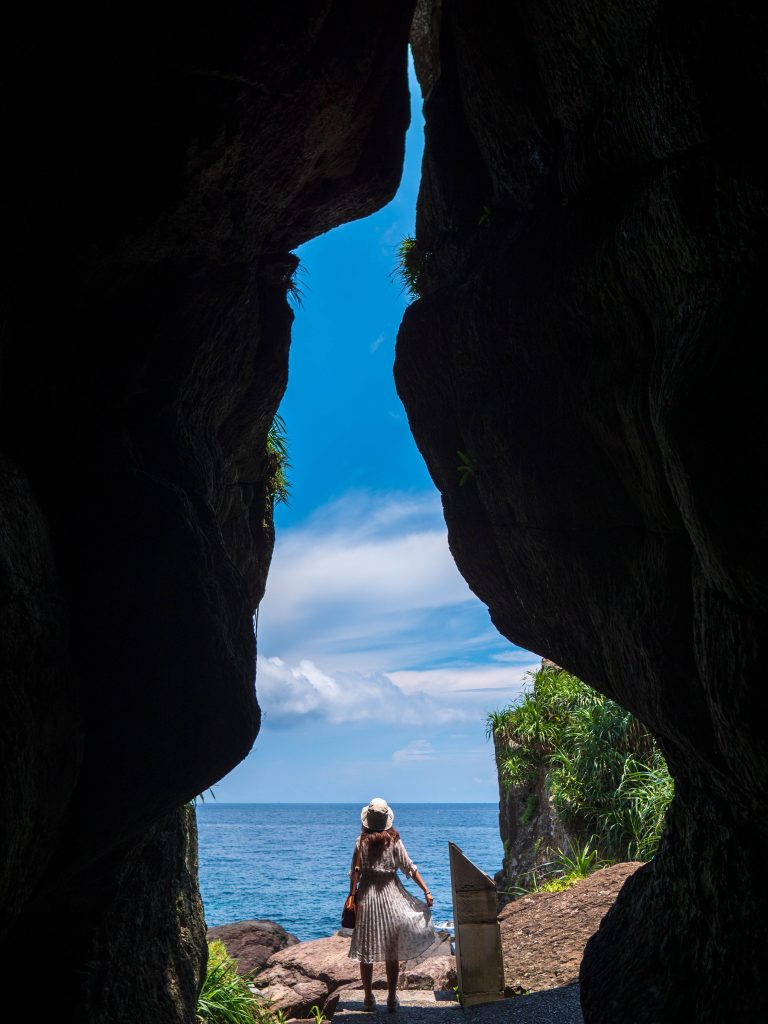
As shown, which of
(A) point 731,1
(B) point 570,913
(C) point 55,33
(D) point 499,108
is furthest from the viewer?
(B) point 570,913

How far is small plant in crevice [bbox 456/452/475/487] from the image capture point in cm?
724

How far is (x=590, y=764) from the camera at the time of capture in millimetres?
13398

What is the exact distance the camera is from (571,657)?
6664 mm

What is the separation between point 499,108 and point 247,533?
576 cm

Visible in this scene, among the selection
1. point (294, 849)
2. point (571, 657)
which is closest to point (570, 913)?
point (571, 657)

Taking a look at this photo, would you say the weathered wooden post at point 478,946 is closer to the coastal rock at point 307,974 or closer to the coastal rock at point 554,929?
the coastal rock at point 554,929

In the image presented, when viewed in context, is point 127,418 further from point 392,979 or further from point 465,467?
point 392,979

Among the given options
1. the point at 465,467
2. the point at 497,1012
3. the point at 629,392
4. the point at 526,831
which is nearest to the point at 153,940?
the point at 497,1012

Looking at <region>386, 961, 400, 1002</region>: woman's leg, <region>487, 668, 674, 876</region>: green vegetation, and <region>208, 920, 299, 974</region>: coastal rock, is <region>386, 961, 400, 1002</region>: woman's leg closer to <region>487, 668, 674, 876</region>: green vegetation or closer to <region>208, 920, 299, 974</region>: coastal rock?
<region>487, 668, 674, 876</region>: green vegetation

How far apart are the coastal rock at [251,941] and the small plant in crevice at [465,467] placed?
10.4m

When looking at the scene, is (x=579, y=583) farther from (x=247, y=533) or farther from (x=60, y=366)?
(x=247, y=533)

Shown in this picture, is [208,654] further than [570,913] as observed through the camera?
No

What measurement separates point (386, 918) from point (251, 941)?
7857mm

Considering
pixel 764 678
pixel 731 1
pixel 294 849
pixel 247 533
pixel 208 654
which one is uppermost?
pixel 731 1
